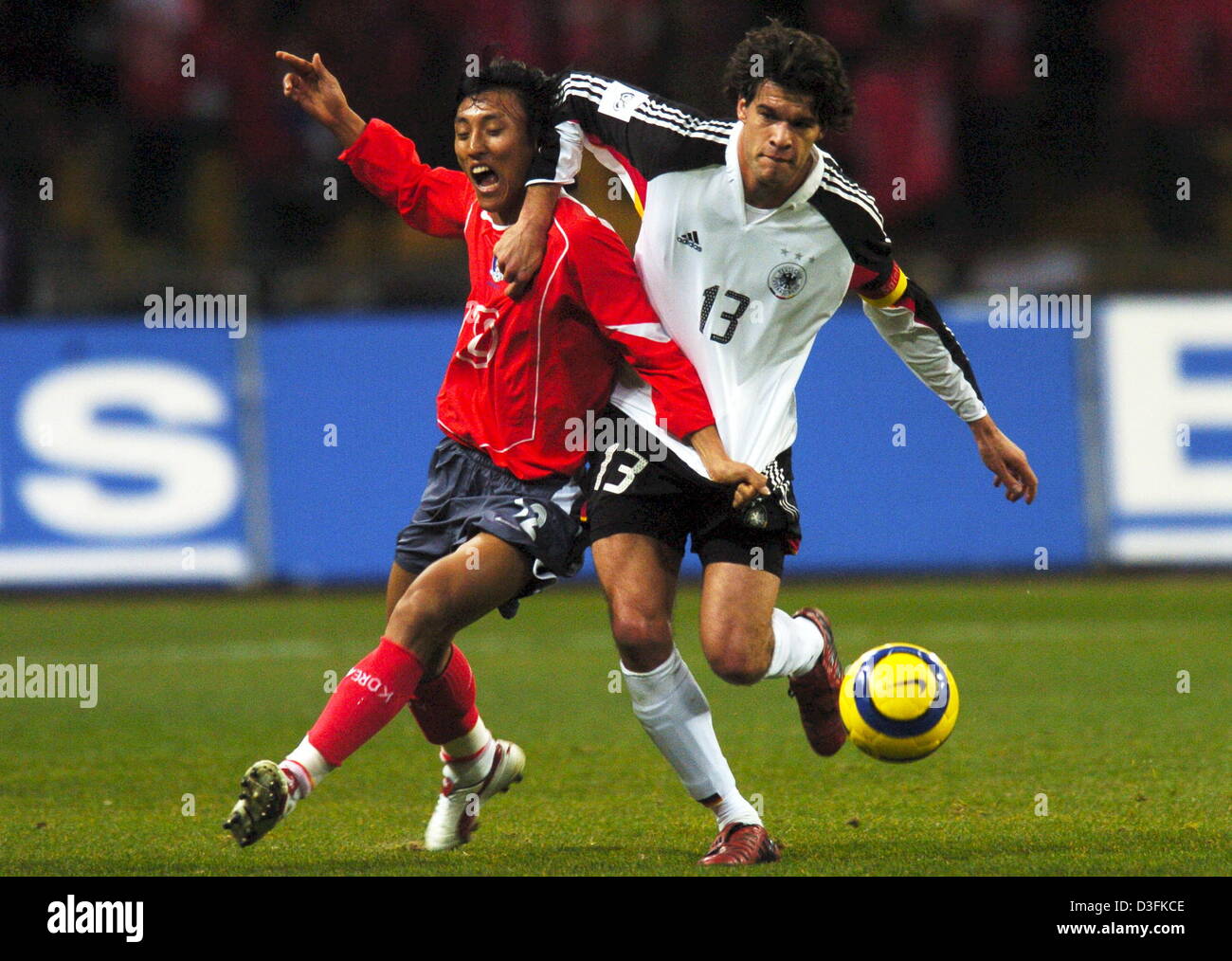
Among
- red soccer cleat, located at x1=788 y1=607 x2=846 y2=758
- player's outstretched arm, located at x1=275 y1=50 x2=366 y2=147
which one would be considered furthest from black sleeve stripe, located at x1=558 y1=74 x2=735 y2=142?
red soccer cleat, located at x1=788 y1=607 x2=846 y2=758

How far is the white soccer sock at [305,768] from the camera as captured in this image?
175 inches

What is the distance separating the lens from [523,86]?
4.84 m

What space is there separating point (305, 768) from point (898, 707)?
5.10ft

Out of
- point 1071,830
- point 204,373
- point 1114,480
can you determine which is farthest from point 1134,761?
point 204,373

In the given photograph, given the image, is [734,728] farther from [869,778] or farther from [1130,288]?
[1130,288]

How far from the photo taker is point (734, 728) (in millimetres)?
7273

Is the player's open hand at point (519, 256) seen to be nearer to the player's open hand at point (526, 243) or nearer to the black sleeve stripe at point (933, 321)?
the player's open hand at point (526, 243)

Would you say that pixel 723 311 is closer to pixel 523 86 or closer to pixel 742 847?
pixel 523 86

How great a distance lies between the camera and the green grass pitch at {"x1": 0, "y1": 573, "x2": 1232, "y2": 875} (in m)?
4.79

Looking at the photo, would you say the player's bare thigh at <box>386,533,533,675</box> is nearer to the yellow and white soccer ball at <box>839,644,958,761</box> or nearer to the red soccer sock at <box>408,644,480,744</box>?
the red soccer sock at <box>408,644,480,744</box>

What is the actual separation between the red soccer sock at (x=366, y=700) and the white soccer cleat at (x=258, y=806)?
247 millimetres

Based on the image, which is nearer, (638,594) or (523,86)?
(638,594)

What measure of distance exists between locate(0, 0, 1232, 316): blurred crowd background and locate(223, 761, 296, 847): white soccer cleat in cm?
1026

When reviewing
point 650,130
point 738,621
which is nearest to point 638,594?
point 738,621
